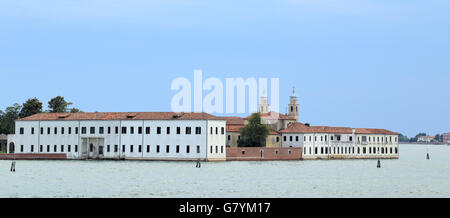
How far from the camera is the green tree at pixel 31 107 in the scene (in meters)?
93.5

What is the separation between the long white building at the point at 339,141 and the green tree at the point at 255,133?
15.2 ft

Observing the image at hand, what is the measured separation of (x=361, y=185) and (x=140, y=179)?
1356 cm

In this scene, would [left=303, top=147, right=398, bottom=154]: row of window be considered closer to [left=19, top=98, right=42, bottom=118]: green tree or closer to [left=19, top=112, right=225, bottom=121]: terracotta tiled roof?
[left=19, top=112, right=225, bottom=121]: terracotta tiled roof

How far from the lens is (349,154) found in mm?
87938

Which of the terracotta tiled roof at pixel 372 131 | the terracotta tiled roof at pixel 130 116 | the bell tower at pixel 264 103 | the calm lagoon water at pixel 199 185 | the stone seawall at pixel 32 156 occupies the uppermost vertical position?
the bell tower at pixel 264 103

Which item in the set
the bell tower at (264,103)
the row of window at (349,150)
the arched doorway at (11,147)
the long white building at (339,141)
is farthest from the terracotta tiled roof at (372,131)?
the arched doorway at (11,147)

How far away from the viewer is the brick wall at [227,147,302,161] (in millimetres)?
72875

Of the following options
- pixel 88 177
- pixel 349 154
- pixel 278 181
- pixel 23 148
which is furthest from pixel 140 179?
pixel 349 154

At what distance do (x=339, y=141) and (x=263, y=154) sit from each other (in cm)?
1496

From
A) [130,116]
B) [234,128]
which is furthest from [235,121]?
[130,116]

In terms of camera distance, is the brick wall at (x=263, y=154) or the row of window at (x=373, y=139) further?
the row of window at (x=373, y=139)

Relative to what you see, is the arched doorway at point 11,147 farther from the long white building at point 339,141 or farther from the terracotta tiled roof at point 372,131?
the terracotta tiled roof at point 372,131

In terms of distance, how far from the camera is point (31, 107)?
3681 inches

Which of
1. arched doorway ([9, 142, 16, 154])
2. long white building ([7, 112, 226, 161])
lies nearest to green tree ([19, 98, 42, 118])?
arched doorway ([9, 142, 16, 154])
